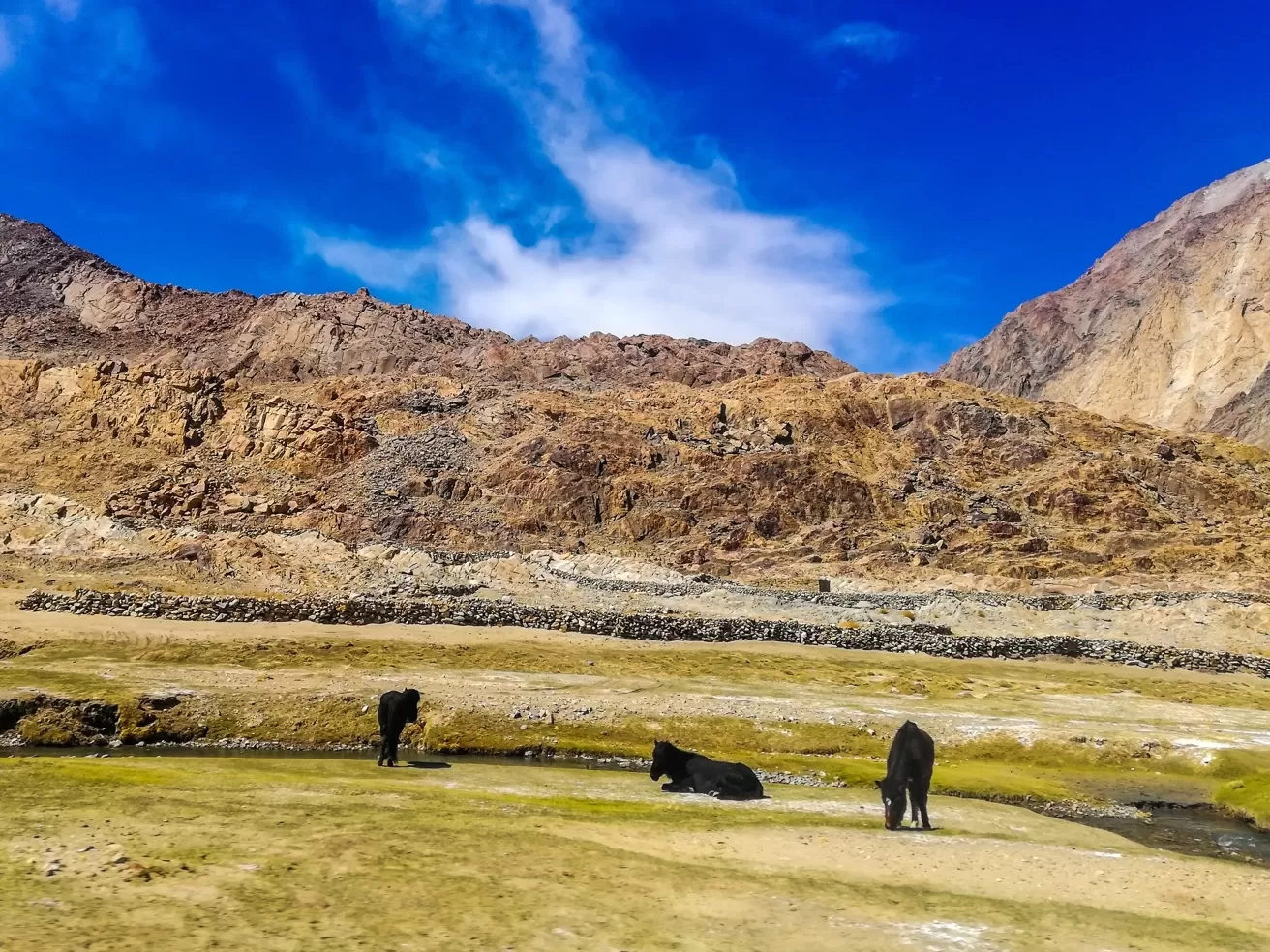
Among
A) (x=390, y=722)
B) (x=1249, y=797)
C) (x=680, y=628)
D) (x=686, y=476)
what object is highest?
(x=686, y=476)

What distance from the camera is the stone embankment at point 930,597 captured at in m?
68.6

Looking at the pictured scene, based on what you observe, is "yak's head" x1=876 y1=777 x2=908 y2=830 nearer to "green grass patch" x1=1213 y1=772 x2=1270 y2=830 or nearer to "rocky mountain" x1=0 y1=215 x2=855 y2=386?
"green grass patch" x1=1213 y1=772 x2=1270 y2=830

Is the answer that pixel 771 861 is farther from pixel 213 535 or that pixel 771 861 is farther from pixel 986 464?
pixel 986 464

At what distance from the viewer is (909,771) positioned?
1828cm

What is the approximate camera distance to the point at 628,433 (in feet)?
367

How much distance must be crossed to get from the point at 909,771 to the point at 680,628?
114 ft

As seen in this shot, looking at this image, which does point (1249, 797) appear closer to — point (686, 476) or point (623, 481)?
point (623, 481)

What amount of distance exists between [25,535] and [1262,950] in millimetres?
82421

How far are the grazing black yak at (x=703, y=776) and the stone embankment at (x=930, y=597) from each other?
47.3 metres

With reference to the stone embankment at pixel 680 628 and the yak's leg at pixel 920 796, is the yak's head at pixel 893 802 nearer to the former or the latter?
the yak's leg at pixel 920 796

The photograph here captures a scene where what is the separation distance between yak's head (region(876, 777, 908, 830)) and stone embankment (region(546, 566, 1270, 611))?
165ft

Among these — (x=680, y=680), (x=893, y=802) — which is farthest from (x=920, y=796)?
→ (x=680, y=680)

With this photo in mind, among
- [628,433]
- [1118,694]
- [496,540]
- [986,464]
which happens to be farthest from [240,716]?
[986,464]

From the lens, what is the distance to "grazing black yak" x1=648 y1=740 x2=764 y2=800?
20844 mm
